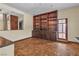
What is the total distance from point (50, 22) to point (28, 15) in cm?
45

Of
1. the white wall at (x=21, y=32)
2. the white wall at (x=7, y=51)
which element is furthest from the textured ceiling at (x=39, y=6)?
the white wall at (x=7, y=51)

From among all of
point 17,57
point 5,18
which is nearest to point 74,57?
point 17,57

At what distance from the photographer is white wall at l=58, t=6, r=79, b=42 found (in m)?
2.28

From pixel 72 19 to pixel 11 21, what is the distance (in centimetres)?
114

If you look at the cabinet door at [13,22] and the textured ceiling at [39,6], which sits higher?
the textured ceiling at [39,6]

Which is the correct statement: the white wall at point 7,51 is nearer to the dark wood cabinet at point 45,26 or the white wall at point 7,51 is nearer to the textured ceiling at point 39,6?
the dark wood cabinet at point 45,26

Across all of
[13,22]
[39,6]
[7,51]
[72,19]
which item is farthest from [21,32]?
[72,19]

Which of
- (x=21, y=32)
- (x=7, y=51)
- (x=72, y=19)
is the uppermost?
(x=72, y=19)

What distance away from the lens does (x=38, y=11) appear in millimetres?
2408

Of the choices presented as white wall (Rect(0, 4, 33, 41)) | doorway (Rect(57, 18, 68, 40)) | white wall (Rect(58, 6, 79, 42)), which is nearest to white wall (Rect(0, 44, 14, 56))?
white wall (Rect(0, 4, 33, 41))

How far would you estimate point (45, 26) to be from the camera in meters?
2.48

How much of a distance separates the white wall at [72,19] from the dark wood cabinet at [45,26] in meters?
0.19

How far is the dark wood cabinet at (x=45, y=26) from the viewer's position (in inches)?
95.3

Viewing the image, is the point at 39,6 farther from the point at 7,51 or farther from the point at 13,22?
the point at 7,51
